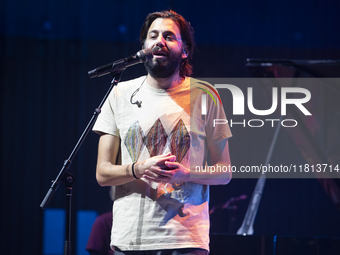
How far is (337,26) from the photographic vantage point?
4.36m

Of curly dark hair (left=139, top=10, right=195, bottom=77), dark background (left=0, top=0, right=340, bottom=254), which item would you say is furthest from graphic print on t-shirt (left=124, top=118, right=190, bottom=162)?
dark background (left=0, top=0, right=340, bottom=254)

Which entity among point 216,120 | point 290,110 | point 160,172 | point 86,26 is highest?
point 86,26

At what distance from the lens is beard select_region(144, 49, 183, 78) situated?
65.2 inches

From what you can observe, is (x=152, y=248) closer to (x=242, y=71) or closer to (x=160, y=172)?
(x=160, y=172)

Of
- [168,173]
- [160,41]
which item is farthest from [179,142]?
[160,41]

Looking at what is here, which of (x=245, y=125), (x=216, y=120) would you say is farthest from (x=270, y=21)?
(x=216, y=120)

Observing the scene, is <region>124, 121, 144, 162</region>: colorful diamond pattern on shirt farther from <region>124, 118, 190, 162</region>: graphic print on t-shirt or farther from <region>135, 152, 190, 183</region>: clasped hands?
<region>135, 152, 190, 183</region>: clasped hands

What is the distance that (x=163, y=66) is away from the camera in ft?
5.45

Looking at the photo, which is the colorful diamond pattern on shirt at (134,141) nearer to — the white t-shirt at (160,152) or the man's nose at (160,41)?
the white t-shirt at (160,152)

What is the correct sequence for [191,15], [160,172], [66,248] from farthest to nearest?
1. [191,15]
2. [66,248]
3. [160,172]

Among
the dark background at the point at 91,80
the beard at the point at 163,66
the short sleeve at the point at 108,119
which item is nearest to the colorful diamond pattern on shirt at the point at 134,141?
the short sleeve at the point at 108,119

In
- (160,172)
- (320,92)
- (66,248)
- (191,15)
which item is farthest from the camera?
(191,15)

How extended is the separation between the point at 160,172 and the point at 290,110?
194 cm

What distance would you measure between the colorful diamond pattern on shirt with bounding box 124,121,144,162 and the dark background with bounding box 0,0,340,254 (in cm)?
279
